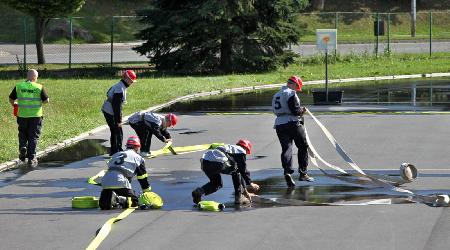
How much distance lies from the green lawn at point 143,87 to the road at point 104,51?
4216 mm

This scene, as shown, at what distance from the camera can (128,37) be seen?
59406 millimetres

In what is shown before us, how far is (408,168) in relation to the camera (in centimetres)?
1596

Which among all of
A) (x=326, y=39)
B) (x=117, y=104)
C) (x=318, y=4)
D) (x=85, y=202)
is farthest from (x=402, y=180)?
(x=318, y=4)

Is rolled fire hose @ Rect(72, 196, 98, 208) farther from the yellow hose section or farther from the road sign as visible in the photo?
the road sign

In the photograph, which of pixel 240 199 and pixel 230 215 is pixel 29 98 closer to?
pixel 240 199

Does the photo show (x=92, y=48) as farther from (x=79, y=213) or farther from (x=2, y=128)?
(x=79, y=213)

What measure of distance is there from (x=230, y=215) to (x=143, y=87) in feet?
67.3

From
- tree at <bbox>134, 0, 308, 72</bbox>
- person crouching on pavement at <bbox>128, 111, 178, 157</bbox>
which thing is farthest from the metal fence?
person crouching on pavement at <bbox>128, 111, 178, 157</bbox>

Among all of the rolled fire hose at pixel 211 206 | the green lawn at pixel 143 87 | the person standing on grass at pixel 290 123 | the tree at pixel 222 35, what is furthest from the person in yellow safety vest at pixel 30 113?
the tree at pixel 222 35

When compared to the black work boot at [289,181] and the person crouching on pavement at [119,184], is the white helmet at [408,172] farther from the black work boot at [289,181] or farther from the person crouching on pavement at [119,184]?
the person crouching on pavement at [119,184]

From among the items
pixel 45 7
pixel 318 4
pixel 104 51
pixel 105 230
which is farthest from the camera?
pixel 318 4

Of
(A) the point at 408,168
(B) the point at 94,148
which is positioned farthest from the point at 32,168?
(A) the point at 408,168

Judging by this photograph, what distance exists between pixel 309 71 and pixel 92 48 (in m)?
16.5

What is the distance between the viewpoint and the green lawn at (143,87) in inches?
932
